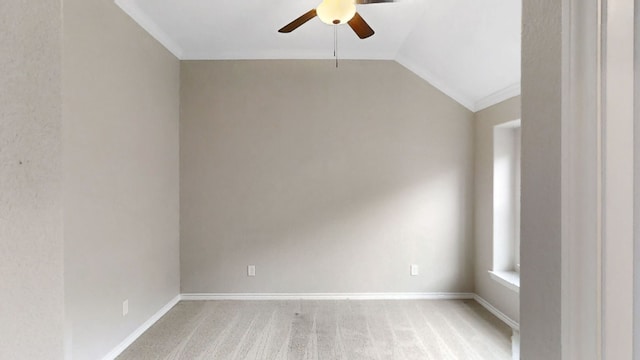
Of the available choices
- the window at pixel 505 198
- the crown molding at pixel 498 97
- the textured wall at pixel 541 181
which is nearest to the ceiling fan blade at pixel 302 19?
the textured wall at pixel 541 181

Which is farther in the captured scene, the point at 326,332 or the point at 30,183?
the point at 326,332

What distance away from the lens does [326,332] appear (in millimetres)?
2875

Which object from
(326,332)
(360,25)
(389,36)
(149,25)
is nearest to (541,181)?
(360,25)

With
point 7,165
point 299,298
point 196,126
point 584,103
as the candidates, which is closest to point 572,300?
point 584,103

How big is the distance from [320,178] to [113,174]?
201cm

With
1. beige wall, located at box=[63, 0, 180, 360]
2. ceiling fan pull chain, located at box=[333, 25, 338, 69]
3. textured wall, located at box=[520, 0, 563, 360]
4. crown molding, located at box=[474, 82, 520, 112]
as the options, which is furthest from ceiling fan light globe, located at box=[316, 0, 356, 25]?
crown molding, located at box=[474, 82, 520, 112]

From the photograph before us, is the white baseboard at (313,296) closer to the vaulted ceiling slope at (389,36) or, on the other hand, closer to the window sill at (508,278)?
the window sill at (508,278)

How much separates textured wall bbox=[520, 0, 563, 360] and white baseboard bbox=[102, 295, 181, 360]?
112 inches

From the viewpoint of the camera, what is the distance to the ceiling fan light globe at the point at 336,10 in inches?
76.8

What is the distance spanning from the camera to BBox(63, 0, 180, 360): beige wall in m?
2.07

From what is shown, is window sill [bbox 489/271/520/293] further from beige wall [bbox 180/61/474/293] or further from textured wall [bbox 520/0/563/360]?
textured wall [bbox 520/0/563/360]

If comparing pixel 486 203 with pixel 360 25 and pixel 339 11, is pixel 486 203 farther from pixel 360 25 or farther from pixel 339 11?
pixel 339 11

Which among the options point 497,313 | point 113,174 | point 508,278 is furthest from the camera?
point 497,313

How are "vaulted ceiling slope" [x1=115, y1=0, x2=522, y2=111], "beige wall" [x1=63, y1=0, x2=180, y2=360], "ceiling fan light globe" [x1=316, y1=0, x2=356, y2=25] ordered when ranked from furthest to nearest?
1. "vaulted ceiling slope" [x1=115, y1=0, x2=522, y2=111]
2. "beige wall" [x1=63, y1=0, x2=180, y2=360]
3. "ceiling fan light globe" [x1=316, y1=0, x2=356, y2=25]
